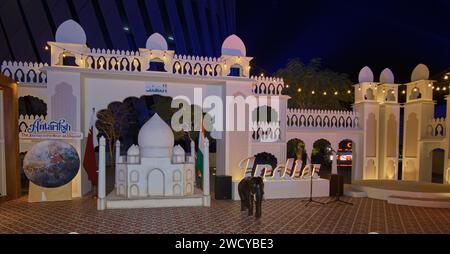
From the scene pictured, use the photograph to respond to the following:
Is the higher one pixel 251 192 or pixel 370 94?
pixel 370 94

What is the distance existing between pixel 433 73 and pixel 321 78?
38.7ft

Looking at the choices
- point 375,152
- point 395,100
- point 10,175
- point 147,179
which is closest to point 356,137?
→ point 375,152

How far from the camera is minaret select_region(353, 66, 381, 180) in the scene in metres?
15.1

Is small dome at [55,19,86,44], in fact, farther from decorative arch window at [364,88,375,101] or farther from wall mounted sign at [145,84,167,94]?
decorative arch window at [364,88,375,101]

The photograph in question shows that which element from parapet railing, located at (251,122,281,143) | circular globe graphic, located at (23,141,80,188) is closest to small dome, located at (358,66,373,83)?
parapet railing, located at (251,122,281,143)

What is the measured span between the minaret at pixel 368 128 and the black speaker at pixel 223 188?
304 inches

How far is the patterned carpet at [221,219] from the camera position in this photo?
751 cm

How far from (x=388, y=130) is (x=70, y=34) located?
15.9 metres

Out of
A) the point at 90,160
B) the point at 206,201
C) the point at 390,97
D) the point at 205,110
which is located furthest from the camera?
the point at 390,97

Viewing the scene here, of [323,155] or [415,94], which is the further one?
[323,155]

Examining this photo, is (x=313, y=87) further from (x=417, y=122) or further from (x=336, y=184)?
(x=336, y=184)

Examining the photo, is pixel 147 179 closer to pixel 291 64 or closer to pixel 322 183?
pixel 322 183

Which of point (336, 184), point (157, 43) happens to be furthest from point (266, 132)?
point (157, 43)

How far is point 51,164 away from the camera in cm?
996
